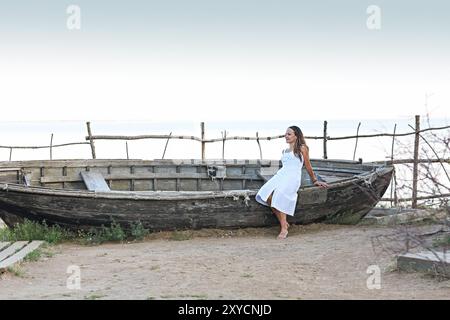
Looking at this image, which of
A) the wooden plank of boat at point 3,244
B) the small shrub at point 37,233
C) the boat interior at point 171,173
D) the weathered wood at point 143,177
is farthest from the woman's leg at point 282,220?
the wooden plank of boat at point 3,244

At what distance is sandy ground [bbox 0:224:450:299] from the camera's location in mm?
4566

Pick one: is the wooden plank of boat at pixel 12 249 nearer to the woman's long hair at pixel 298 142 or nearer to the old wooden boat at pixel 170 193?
the old wooden boat at pixel 170 193

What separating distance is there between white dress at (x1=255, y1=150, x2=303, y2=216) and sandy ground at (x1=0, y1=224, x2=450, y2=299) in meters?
0.46

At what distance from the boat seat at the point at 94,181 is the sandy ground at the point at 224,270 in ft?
4.03

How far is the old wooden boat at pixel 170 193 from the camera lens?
23.5 ft

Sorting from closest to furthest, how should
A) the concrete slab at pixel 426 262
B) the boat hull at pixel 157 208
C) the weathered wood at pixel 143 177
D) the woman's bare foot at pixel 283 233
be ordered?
the concrete slab at pixel 426 262, the boat hull at pixel 157 208, the woman's bare foot at pixel 283 233, the weathered wood at pixel 143 177

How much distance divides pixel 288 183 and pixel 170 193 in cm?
161

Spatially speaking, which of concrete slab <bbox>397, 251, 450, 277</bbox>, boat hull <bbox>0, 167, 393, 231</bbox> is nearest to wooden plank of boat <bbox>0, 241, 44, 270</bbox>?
boat hull <bbox>0, 167, 393, 231</bbox>

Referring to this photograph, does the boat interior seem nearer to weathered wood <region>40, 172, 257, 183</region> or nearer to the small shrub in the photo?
weathered wood <region>40, 172, 257, 183</region>

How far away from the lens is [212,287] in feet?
15.7

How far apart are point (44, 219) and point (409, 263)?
15.1ft

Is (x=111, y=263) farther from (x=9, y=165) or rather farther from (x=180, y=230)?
(x=9, y=165)

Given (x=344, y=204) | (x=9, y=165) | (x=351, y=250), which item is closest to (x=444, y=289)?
(x=351, y=250)

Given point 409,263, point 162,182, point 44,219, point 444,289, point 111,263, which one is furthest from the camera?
point 162,182
